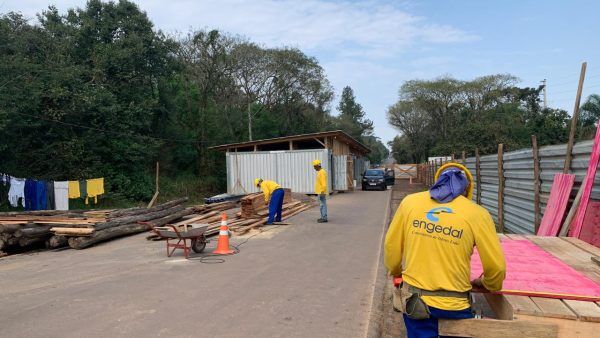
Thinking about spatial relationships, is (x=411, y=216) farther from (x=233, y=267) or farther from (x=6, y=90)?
(x=6, y=90)

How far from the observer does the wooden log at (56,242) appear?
36.4 ft

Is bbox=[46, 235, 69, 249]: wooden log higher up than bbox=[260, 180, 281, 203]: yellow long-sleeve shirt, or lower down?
lower down

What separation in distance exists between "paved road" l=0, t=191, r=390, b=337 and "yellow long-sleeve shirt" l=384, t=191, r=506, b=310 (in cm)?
227

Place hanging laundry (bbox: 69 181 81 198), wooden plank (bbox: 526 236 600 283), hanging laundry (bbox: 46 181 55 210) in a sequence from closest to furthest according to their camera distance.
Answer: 1. wooden plank (bbox: 526 236 600 283)
2. hanging laundry (bbox: 46 181 55 210)
3. hanging laundry (bbox: 69 181 81 198)

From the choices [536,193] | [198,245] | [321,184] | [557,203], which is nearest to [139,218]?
[198,245]

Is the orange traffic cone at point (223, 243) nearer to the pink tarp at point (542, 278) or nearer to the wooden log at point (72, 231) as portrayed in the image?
the wooden log at point (72, 231)

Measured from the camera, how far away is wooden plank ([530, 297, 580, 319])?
10.6ft

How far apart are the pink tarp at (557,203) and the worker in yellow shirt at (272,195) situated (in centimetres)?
814

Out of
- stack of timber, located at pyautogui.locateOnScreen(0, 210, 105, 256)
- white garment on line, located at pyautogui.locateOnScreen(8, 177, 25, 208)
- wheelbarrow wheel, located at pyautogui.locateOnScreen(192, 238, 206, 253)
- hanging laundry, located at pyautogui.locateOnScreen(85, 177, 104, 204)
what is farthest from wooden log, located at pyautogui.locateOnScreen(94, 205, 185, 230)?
white garment on line, located at pyautogui.locateOnScreen(8, 177, 25, 208)

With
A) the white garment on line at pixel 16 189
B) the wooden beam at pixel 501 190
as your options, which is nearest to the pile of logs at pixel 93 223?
the white garment on line at pixel 16 189

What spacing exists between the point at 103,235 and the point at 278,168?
1694cm

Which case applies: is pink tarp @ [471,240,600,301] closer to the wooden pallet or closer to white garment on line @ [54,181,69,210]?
the wooden pallet

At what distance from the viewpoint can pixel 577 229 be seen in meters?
6.13

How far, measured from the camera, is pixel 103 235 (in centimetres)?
1160
